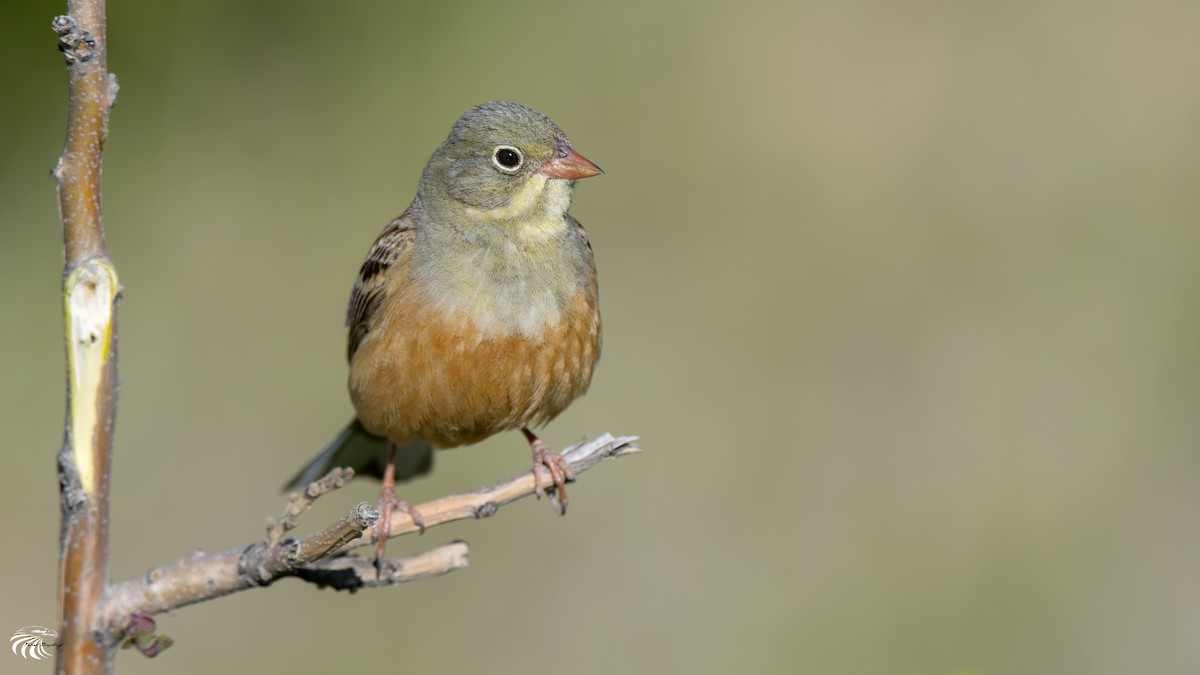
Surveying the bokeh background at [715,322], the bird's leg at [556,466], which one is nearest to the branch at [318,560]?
the bird's leg at [556,466]

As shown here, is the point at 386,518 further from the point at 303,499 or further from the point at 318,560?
the point at 303,499

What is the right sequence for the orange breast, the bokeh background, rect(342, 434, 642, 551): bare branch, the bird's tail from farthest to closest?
the bokeh background → the bird's tail → the orange breast → rect(342, 434, 642, 551): bare branch

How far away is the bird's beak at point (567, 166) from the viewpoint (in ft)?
16.1

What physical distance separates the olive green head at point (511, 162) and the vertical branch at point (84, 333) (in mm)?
2495

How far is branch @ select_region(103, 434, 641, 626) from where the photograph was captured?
2.97 meters

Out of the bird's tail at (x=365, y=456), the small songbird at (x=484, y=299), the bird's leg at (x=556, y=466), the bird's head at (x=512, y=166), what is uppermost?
the bird's head at (x=512, y=166)

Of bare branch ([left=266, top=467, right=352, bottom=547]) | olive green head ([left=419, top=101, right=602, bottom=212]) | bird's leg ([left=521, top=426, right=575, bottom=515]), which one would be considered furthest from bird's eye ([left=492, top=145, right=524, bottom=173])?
bare branch ([left=266, top=467, right=352, bottom=547])

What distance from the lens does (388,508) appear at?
5.17 metres

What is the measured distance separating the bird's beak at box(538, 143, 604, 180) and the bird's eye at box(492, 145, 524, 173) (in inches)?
3.8

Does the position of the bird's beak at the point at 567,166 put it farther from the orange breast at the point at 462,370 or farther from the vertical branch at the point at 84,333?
the vertical branch at the point at 84,333

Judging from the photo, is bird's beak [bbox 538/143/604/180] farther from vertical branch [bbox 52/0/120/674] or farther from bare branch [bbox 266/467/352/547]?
vertical branch [bbox 52/0/120/674]

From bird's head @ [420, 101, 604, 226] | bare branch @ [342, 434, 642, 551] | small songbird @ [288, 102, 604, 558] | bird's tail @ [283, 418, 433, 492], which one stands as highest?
bird's head @ [420, 101, 604, 226]

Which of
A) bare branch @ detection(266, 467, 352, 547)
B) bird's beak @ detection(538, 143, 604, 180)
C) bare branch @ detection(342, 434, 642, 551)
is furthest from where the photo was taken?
bird's beak @ detection(538, 143, 604, 180)

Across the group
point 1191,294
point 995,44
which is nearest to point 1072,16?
point 995,44
